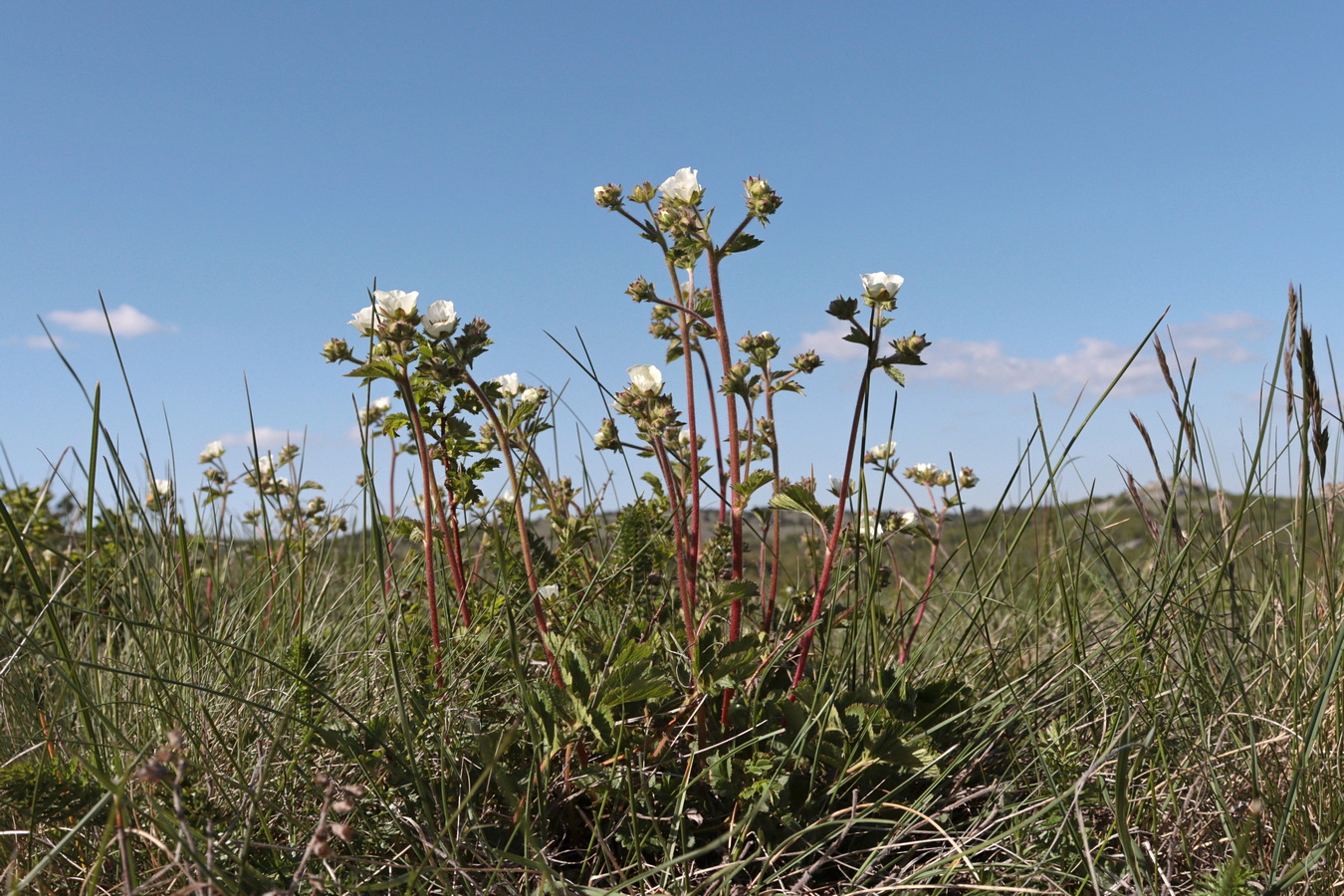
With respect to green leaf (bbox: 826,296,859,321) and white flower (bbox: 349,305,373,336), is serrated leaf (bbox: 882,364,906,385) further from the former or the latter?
white flower (bbox: 349,305,373,336)

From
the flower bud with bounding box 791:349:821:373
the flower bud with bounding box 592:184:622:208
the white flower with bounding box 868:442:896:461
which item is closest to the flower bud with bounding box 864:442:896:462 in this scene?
the white flower with bounding box 868:442:896:461

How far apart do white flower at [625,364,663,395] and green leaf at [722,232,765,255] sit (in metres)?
0.30

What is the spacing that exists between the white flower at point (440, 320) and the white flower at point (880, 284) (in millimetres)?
877

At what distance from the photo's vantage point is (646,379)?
1.99 meters

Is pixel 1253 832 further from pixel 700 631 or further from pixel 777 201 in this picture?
pixel 777 201

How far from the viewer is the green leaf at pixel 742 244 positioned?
197 centimetres

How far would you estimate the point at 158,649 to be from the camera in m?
2.30

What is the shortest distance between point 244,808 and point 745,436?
1250 mm

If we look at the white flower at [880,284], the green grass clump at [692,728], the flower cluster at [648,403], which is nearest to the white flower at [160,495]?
the green grass clump at [692,728]

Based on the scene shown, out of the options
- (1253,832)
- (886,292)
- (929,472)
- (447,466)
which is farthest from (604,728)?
(929,472)

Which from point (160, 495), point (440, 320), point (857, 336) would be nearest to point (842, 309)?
point (857, 336)

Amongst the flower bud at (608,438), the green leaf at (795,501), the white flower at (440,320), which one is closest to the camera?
the green leaf at (795,501)

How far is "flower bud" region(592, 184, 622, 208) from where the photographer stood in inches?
82.2

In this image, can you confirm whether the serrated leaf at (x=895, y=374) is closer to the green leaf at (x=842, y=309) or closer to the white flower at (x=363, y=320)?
the green leaf at (x=842, y=309)
